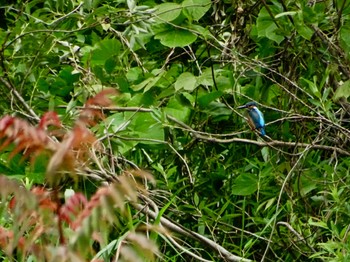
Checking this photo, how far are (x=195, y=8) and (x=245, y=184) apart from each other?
750 mm

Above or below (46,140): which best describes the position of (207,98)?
A: below

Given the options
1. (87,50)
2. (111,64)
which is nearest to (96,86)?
(111,64)

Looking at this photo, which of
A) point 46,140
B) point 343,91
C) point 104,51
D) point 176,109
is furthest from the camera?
point 104,51

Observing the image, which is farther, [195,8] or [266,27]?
[195,8]

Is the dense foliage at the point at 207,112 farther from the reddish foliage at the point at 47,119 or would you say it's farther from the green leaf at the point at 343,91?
the reddish foliage at the point at 47,119

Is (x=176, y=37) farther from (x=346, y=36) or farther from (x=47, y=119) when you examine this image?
(x=47, y=119)

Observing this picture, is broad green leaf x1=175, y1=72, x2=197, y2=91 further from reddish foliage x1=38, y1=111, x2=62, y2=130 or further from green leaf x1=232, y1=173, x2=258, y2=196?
reddish foliage x1=38, y1=111, x2=62, y2=130

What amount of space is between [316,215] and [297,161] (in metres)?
0.22

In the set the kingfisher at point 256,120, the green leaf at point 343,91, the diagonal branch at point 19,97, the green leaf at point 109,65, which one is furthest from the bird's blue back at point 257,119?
the diagonal branch at point 19,97

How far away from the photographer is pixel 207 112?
153 inches

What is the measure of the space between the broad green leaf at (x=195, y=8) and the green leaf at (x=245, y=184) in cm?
68

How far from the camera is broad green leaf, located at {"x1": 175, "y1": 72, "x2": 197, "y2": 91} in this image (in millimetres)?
3805

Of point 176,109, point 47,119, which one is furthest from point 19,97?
point 47,119

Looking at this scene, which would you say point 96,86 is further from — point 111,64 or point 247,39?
point 247,39
